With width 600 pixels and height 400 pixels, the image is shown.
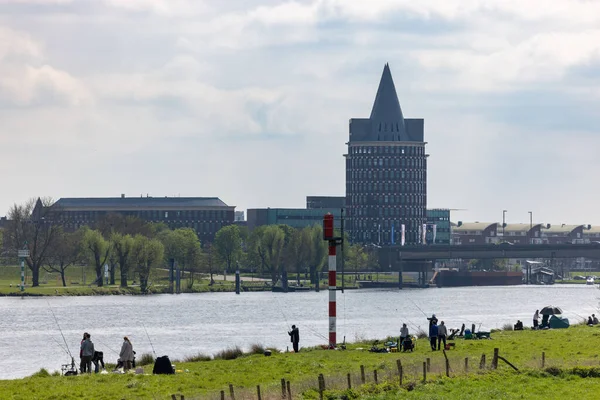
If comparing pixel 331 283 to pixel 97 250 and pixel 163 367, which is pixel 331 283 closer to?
pixel 163 367

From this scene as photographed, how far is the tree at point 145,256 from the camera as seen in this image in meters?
183

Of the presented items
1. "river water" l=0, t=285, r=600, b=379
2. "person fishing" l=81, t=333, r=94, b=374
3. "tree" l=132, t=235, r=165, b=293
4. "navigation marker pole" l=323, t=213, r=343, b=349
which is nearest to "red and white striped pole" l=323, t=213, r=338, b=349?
"navigation marker pole" l=323, t=213, r=343, b=349

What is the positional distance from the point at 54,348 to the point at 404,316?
4959 cm

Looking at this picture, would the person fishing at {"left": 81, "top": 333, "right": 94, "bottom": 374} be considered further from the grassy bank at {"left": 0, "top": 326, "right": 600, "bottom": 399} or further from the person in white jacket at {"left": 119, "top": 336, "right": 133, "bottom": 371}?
the grassy bank at {"left": 0, "top": 326, "right": 600, "bottom": 399}

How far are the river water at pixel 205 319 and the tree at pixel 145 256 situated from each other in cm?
672

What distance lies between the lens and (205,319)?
12419cm

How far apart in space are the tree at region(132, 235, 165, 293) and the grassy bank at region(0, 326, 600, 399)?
117 metres

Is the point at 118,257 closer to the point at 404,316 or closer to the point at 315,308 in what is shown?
the point at 315,308

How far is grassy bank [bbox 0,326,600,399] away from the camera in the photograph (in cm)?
4794

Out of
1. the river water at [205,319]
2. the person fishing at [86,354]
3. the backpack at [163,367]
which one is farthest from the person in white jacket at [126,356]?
the river water at [205,319]

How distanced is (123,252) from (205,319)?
6199 cm

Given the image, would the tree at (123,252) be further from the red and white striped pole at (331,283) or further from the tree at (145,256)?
the red and white striped pole at (331,283)

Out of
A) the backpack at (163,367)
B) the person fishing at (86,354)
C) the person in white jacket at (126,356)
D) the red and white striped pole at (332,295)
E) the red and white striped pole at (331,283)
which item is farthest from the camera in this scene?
the red and white striped pole at (332,295)

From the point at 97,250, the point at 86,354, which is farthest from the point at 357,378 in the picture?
the point at 97,250
